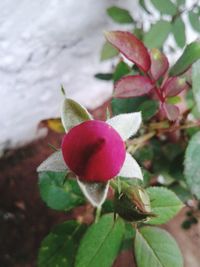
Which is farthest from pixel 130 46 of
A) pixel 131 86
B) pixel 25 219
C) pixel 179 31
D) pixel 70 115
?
pixel 25 219

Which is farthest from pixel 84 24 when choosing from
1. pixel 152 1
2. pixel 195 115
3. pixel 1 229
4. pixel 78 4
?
pixel 1 229

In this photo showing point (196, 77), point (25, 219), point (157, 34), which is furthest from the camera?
point (25, 219)

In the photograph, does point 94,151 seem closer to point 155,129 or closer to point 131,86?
point 131,86

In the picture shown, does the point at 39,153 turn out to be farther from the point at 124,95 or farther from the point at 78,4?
the point at 124,95

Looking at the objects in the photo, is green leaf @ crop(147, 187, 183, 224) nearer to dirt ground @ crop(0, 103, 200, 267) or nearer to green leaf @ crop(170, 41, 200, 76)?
green leaf @ crop(170, 41, 200, 76)

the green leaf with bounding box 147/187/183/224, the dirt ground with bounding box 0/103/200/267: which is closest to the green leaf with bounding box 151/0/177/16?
the green leaf with bounding box 147/187/183/224

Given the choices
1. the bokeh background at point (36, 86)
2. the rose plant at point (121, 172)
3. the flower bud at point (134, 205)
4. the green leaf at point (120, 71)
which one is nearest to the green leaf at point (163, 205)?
the rose plant at point (121, 172)
